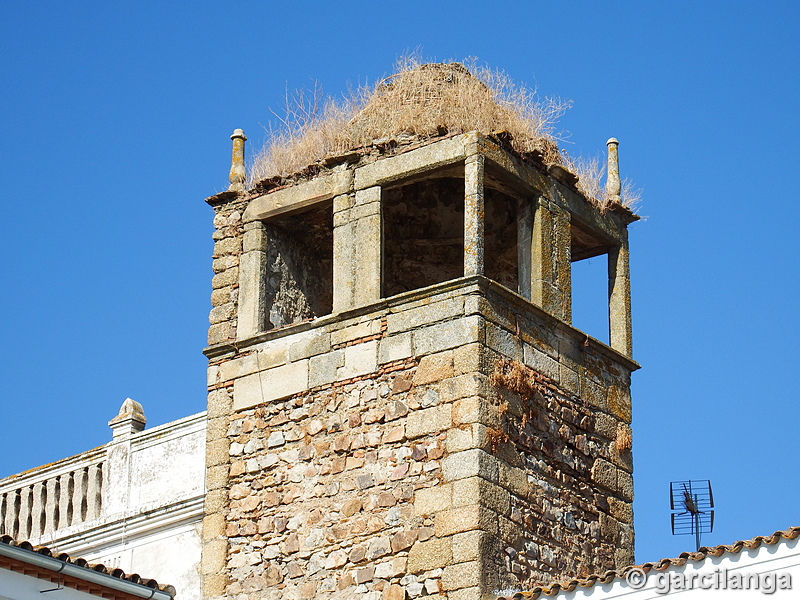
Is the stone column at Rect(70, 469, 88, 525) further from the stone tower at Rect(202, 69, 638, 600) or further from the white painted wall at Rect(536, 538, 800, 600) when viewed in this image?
the white painted wall at Rect(536, 538, 800, 600)

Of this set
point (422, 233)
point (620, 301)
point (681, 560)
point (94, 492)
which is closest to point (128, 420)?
point (94, 492)

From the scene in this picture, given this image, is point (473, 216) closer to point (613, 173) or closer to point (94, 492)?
point (613, 173)

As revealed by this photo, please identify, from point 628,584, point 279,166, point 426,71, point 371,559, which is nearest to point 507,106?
point 426,71

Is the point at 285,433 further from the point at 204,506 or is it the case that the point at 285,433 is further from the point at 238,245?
the point at 238,245

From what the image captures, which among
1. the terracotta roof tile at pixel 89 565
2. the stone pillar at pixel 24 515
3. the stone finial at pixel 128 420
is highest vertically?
the stone finial at pixel 128 420

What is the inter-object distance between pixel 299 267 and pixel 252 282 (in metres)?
0.73

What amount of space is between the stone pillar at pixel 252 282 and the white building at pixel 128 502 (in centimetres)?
93

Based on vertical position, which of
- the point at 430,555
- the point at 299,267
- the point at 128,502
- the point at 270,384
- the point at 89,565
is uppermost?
the point at 299,267

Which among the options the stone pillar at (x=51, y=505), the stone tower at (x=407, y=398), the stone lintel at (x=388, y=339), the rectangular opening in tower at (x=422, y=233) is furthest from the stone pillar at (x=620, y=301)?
the stone pillar at (x=51, y=505)

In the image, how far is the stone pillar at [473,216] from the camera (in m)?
13.9

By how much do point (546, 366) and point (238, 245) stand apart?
310 centimetres

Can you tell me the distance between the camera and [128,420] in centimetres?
1528

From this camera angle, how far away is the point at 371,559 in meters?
13.4

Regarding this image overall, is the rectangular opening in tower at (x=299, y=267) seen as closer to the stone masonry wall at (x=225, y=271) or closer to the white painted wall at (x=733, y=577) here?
the stone masonry wall at (x=225, y=271)
